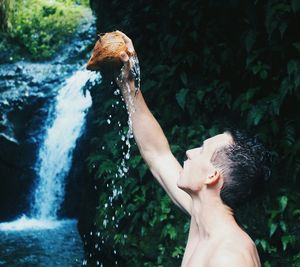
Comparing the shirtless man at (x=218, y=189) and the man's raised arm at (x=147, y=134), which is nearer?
the shirtless man at (x=218, y=189)

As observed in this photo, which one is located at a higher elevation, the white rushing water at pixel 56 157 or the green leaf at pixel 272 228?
the white rushing water at pixel 56 157

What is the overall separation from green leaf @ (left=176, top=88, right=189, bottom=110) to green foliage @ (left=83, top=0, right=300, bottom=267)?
0.04 ft

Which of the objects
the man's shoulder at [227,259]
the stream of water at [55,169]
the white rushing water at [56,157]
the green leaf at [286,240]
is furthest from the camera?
the white rushing water at [56,157]

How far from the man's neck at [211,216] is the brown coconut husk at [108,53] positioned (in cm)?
92

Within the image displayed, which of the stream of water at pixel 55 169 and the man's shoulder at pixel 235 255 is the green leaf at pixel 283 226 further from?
the stream of water at pixel 55 169

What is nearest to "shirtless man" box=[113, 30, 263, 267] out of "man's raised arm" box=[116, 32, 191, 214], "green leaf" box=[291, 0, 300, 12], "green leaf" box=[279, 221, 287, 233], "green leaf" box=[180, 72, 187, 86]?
"man's raised arm" box=[116, 32, 191, 214]

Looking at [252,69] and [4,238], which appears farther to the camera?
[4,238]

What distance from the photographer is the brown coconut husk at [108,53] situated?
2.64 m

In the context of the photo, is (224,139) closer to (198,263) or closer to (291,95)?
(198,263)

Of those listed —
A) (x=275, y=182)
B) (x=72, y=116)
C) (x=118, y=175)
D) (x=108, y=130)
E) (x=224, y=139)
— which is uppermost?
(x=72, y=116)

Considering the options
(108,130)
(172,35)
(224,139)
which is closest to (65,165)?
(108,130)

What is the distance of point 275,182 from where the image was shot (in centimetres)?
502

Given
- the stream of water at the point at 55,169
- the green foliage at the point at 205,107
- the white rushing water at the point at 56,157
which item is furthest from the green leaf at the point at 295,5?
the white rushing water at the point at 56,157

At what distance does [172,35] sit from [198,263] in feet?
14.3
